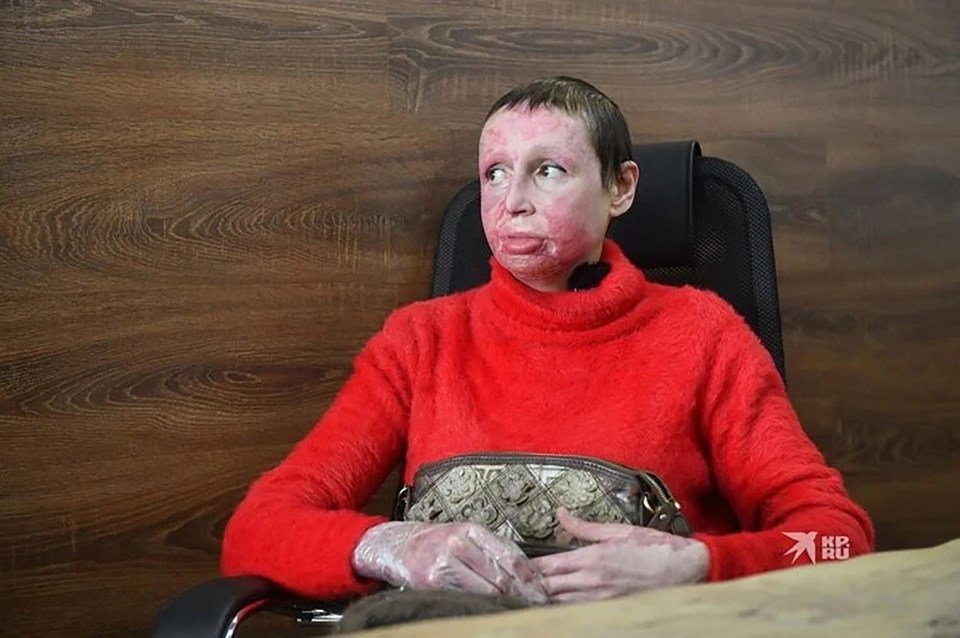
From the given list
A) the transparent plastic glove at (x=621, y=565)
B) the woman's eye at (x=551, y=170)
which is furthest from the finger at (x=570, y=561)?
the woman's eye at (x=551, y=170)

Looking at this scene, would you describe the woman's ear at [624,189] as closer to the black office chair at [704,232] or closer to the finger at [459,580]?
the black office chair at [704,232]

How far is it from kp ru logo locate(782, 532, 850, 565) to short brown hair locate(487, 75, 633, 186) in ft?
1.50

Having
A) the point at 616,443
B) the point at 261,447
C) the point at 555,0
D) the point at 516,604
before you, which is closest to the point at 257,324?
the point at 261,447

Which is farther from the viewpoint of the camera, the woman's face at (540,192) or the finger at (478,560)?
the woman's face at (540,192)

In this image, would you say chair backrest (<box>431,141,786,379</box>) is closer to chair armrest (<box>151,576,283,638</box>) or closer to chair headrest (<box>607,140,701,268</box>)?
chair headrest (<box>607,140,701,268</box>)

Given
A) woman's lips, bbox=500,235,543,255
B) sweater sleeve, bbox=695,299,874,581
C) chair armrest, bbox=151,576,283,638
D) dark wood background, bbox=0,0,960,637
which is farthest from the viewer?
dark wood background, bbox=0,0,960,637

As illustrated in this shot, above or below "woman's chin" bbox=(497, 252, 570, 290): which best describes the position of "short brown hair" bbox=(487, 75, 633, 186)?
above

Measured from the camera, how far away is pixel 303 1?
5.15 feet

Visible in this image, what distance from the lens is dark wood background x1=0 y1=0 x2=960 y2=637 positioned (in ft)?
4.67

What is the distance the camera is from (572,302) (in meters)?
1.31

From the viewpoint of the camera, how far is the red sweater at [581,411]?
122 centimetres

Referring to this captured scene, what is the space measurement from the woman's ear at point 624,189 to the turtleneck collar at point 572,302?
7cm

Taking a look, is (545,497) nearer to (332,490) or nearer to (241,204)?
(332,490)

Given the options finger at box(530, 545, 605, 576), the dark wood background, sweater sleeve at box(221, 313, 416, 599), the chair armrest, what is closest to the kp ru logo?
finger at box(530, 545, 605, 576)
